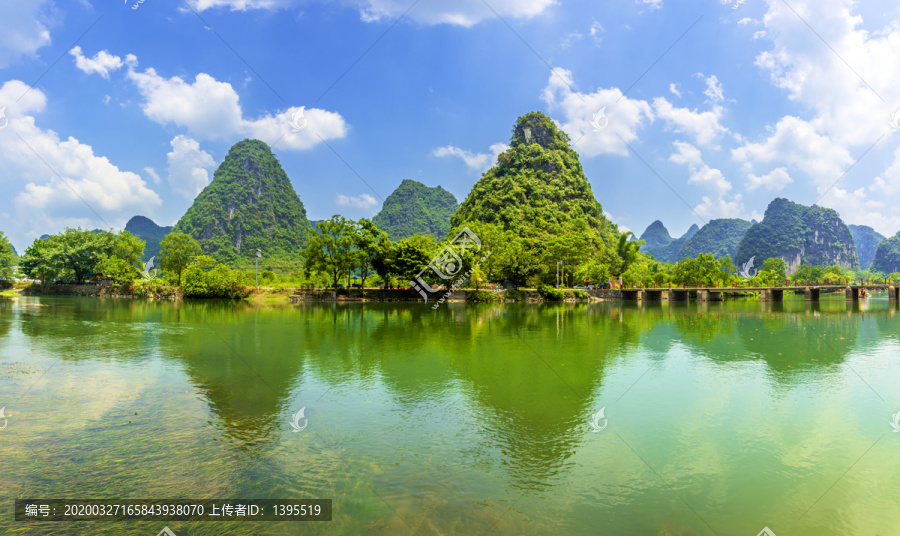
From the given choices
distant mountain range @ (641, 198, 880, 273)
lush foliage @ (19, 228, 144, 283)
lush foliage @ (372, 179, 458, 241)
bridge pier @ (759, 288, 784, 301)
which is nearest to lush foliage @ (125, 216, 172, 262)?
lush foliage @ (372, 179, 458, 241)

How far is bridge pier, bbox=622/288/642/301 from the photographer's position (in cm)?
5644

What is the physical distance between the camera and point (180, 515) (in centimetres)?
476

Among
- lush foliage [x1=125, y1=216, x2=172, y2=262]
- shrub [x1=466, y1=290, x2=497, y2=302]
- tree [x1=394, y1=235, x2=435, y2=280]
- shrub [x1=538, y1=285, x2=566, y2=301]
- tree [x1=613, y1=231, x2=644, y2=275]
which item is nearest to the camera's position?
tree [x1=394, y1=235, x2=435, y2=280]

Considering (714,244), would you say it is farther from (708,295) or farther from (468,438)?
(468,438)

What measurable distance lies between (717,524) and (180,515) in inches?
219

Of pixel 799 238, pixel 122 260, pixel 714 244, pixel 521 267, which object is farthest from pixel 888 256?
pixel 122 260

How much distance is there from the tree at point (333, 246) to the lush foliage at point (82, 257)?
2608cm

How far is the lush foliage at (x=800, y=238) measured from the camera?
12912 cm

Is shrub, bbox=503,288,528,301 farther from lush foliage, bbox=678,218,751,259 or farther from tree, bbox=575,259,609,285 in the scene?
lush foliage, bbox=678,218,751,259

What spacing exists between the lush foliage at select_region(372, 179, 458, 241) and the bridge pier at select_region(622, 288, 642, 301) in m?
94.4

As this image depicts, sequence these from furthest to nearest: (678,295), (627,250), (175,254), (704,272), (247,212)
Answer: (247,212)
(627,250)
(704,272)
(678,295)
(175,254)

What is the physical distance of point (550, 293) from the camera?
49.0 metres

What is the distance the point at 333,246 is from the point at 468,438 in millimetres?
42391

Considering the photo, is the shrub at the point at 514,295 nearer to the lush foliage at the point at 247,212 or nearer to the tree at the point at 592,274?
the tree at the point at 592,274
